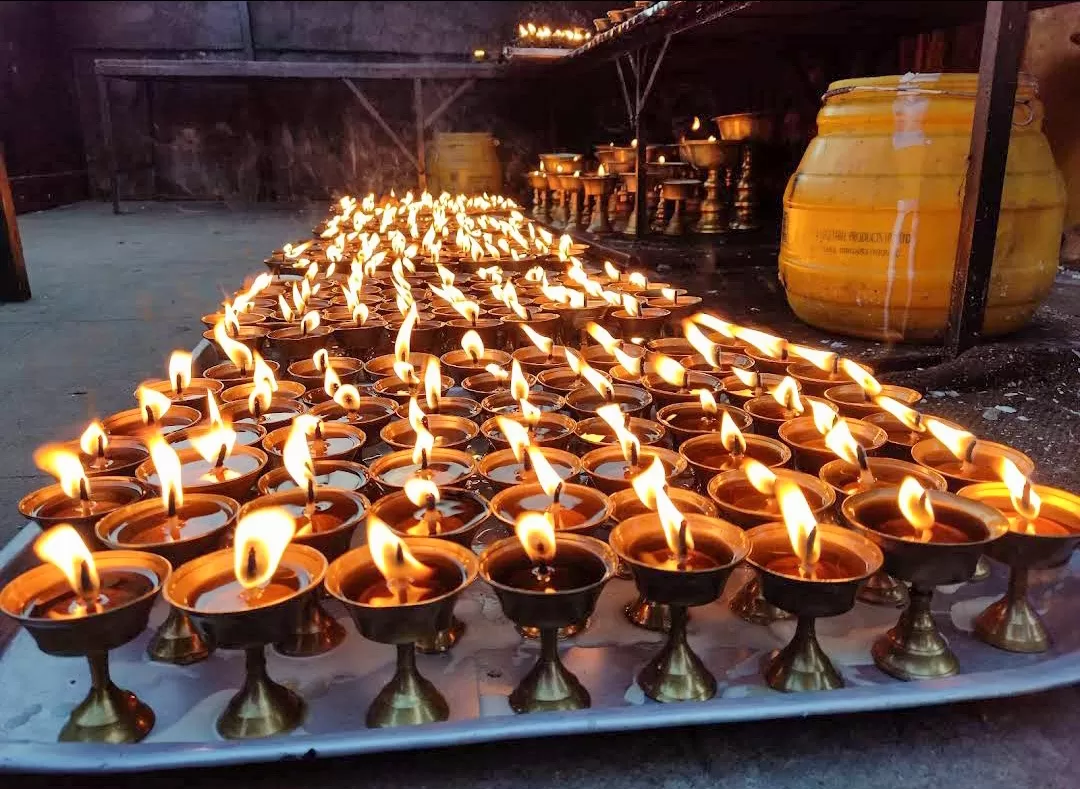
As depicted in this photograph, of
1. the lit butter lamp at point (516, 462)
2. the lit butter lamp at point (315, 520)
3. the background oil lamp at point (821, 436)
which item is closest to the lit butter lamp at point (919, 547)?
the background oil lamp at point (821, 436)

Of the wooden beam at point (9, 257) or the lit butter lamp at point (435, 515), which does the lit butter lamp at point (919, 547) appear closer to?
the lit butter lamp at point (435, 515)

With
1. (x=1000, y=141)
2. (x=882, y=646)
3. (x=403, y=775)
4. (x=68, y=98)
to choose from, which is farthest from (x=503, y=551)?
(x=68, y=98)

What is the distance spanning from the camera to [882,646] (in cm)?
157

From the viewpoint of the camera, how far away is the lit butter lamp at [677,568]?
4.34ft

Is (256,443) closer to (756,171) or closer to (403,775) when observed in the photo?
(403,775)

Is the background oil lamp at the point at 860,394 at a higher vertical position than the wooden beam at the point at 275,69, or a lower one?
lower

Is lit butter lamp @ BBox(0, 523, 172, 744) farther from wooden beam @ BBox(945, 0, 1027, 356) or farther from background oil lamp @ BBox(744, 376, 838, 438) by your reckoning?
wooden beam @ BBox(945, 0, 1027, 356)

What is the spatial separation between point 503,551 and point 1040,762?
1.02 metres

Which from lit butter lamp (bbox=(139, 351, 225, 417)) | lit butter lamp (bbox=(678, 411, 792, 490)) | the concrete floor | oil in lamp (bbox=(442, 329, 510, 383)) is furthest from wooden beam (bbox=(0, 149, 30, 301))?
lit butter lamp (bbox=(678, 411, 792, 490))

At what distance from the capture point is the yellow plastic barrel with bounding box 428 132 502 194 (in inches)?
500

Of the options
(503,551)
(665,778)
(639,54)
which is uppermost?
(639,54)

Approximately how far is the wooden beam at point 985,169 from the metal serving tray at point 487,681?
2.10 metres

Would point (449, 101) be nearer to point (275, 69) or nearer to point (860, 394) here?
point (275, 69)

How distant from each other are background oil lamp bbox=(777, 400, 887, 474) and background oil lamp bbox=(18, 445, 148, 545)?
1572 millimetres
